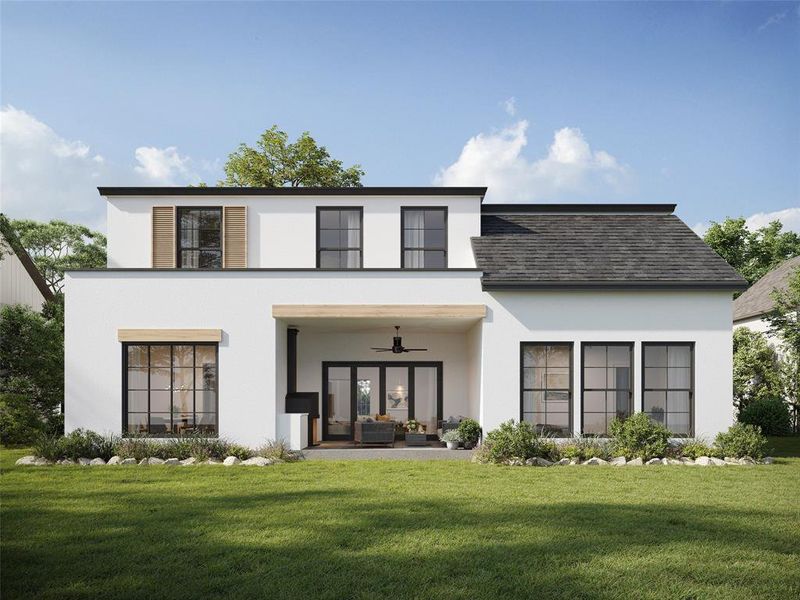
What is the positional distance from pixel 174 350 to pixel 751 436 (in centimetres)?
1321

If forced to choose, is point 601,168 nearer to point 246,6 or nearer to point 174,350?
point 246,6

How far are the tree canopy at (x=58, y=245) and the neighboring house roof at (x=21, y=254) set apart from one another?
788cm

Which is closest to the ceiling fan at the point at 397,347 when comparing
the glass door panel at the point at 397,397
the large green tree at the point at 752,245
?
the glass door panel at the point at 397,397

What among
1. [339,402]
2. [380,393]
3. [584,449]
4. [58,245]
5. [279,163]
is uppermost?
[279,163]

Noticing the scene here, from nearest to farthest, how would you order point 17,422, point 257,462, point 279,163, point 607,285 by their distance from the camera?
point 257,462
point 607,285
point 17,422
point 279,163

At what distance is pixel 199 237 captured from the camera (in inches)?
687

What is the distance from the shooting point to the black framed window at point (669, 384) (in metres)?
15.1

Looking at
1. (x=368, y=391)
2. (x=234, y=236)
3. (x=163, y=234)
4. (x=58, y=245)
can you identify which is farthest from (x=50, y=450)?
(x=58, y=245)

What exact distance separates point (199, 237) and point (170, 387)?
14.5ft

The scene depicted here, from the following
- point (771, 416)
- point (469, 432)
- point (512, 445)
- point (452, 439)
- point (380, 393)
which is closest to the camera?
point (512, 445)

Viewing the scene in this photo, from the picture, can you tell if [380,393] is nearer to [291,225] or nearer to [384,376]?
[384,376]

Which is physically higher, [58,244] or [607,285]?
[58,244]

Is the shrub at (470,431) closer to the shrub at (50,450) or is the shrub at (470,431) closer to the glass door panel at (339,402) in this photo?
the glass door panel at (339,402)

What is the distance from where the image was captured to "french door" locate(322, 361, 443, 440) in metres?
18.8
